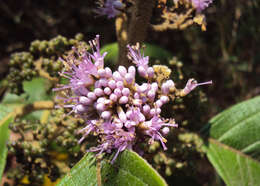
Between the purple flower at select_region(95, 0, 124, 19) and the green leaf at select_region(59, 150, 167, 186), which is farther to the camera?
the purple flower at select_region(95, 0, 124, 19)

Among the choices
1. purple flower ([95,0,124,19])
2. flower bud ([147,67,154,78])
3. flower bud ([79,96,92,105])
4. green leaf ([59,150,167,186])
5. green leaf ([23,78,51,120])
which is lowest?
green leaf ([59,150,167,186])

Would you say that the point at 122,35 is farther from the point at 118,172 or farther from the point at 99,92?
the point at 118,172

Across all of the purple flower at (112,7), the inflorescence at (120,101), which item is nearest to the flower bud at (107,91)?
the inflorescence at (120,101)

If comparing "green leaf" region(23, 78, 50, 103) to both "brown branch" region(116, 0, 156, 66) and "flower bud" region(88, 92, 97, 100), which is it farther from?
"flower bud" region(88, 92, 97, 100)

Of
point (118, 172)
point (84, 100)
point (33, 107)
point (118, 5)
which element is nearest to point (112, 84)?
point (84, 100)

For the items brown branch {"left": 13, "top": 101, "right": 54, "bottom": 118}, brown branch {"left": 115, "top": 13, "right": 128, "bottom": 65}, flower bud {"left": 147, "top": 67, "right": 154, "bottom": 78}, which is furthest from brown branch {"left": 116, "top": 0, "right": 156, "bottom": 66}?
brown branch {"left": 13, "top": 101, "right": 54, "bottom": 118}

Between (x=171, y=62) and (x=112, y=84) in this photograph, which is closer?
(x=112, y=84)

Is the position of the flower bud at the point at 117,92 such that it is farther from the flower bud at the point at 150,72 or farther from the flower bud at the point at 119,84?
the flower bud at the point at 150,72
